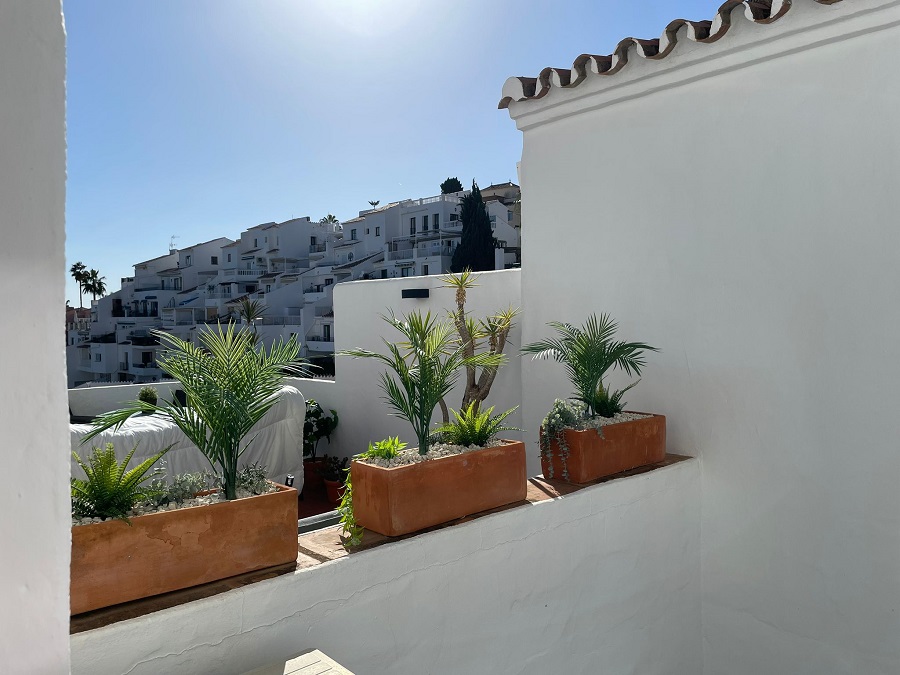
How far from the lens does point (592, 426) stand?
4648mm

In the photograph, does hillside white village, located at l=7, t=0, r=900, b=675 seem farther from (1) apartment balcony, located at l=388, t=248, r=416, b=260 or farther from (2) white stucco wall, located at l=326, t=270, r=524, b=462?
(1) apartment balcony, located at l=388, t=248, r=416, b=260

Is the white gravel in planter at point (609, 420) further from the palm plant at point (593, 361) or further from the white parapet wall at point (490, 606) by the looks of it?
the white parapet wall at point (490, 606)

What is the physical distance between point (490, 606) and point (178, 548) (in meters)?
1.71

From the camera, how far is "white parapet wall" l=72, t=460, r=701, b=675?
9.10ft

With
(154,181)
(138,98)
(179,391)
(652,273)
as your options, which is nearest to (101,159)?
(154,181)

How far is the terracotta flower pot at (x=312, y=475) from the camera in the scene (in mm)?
9148

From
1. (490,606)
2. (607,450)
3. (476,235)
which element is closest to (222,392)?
(490,606)

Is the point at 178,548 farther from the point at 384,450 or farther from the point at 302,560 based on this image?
the point at 384,450

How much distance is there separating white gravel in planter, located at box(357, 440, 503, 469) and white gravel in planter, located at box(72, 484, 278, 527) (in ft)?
2.11

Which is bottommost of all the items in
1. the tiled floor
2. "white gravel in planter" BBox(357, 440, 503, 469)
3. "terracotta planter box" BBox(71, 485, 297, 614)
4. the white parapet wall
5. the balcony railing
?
the white parapet wall

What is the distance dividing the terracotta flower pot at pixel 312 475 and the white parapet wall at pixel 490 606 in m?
5.20

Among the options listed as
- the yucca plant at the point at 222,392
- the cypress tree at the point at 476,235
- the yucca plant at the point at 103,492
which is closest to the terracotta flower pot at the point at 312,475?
the yucca plant at the point at 222,392

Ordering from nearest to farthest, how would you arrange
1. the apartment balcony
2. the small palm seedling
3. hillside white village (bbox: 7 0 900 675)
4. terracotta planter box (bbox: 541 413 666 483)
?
hillside white village (bbox: 7 0 900 675) < the small palm seedling < terracotta planter box (bbox: 541 413 666 483) < the apartment balcony

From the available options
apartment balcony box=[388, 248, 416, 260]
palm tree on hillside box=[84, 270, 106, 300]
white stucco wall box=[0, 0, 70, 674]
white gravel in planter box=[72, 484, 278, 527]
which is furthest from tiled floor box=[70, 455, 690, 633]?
palm tree on hillside box=[84, 270, 106, 300]
